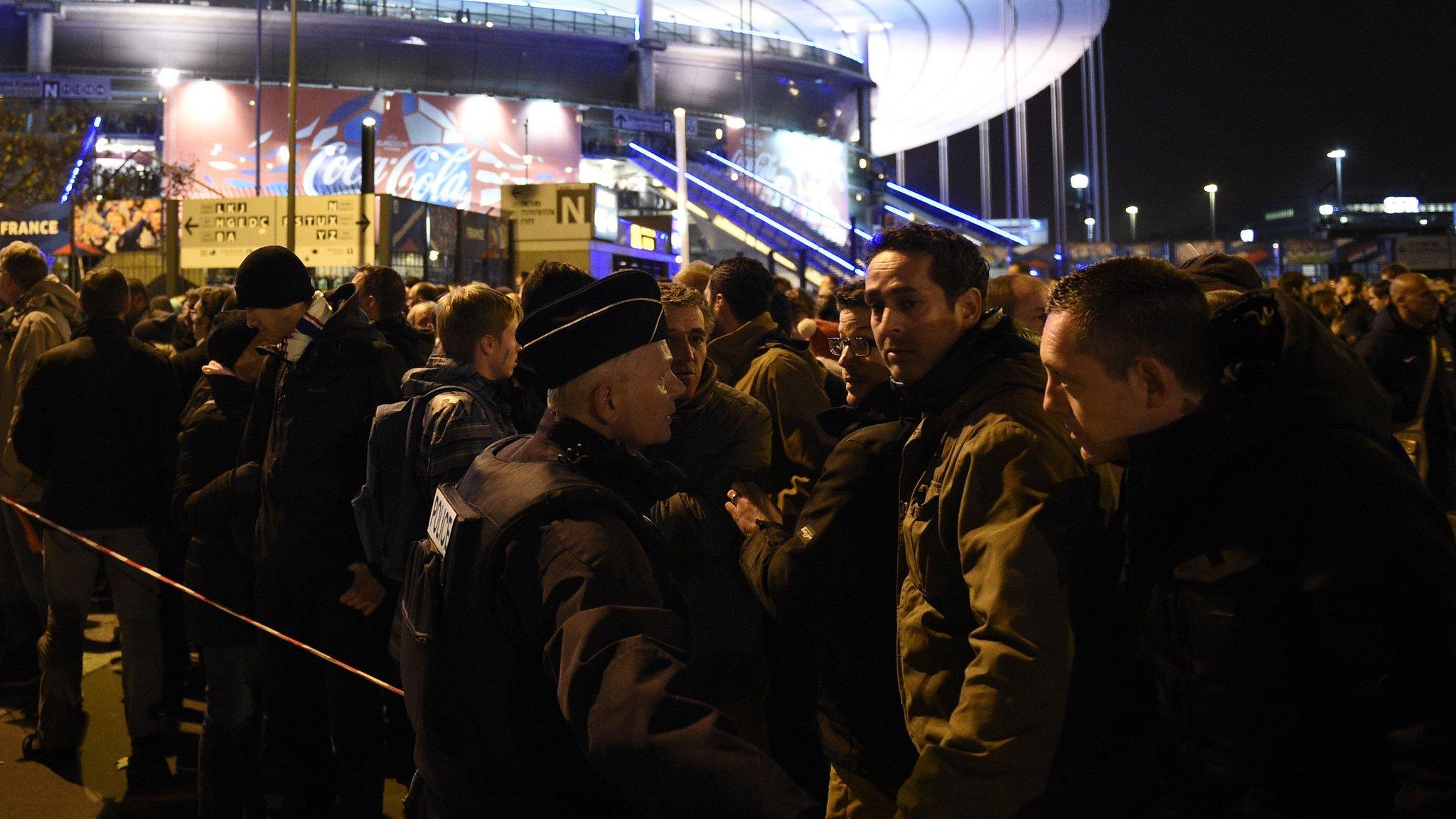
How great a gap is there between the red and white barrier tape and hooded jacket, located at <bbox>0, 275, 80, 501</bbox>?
136 mm

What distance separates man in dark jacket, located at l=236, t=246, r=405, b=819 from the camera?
4.43 m

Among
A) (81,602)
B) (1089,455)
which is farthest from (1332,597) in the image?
(81,602)

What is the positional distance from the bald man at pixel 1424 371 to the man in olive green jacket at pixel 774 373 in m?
5.26

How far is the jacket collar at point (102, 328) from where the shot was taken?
19.7ft

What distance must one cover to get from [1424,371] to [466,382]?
23.9 feet

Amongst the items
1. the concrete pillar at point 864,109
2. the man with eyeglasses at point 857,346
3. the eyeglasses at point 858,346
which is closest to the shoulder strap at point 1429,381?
the man with eyeglasses at point 857,346

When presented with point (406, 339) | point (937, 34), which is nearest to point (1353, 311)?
point (406, 339)

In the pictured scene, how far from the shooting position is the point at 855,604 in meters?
2.87

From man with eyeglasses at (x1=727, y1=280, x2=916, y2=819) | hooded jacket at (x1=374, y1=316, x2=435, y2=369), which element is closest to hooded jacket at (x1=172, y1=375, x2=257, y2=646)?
hooded jacket at (x1=374, y1=316, x2=435, y2=369)

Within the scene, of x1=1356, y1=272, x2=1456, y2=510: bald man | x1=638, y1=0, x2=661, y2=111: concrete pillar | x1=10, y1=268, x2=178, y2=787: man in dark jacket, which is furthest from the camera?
x1=638, y1=0, x2=661, y2=111: concrete pillar

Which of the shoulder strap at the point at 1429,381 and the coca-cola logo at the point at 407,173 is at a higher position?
the coca-cola logo at the point at 407,173

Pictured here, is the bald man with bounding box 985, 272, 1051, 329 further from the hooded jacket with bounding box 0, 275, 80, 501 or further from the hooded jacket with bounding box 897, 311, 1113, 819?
the hooded jacket with bounding box 0, 275, 80, 501

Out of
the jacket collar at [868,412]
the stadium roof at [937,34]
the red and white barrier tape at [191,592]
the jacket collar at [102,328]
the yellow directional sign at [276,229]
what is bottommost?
the red and white barrier tape at [191,592]

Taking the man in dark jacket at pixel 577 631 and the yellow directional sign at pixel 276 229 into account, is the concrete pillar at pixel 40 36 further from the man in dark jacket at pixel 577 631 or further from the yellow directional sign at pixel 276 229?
the man in dark jacket at pixel 577 631
